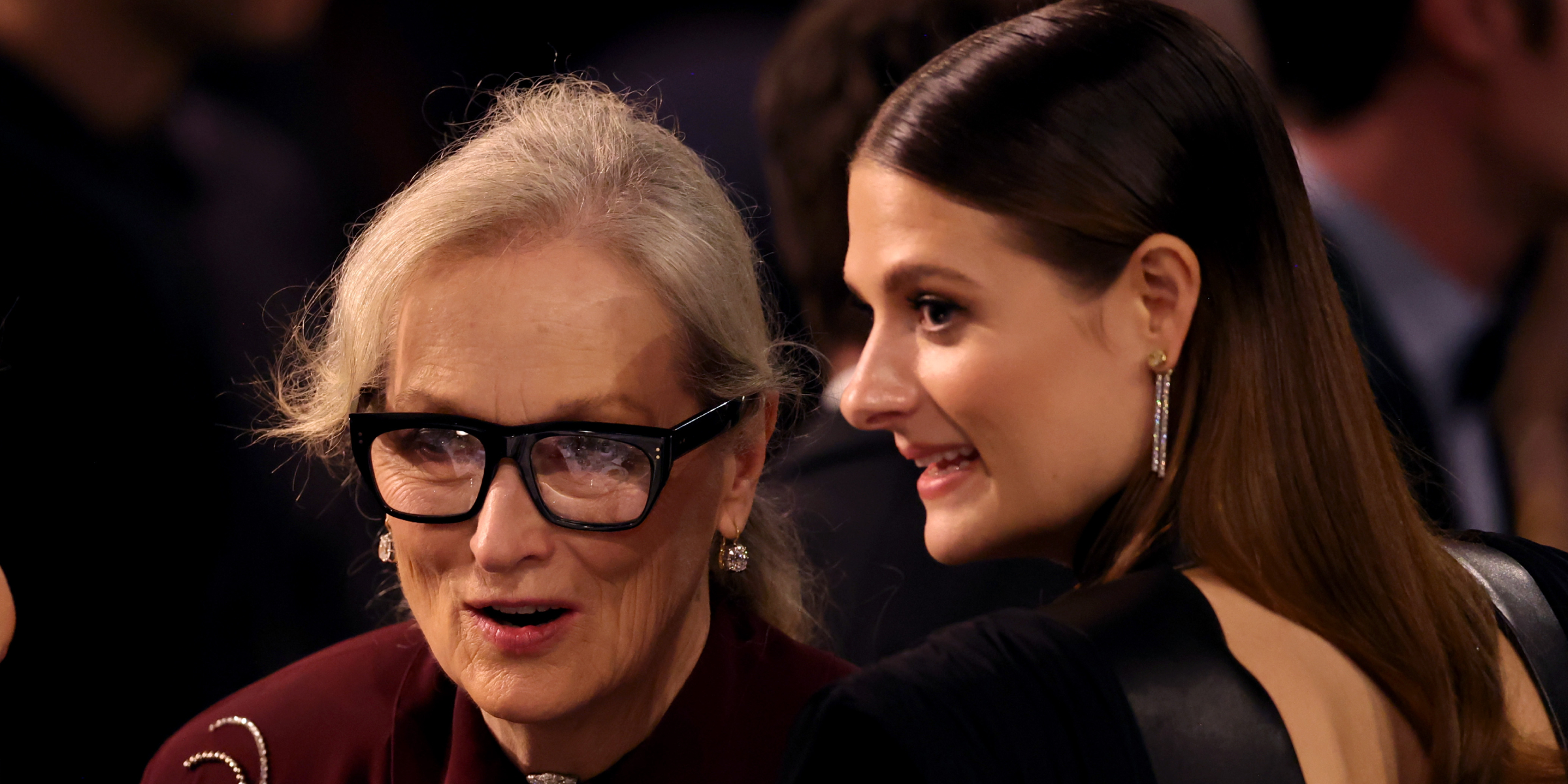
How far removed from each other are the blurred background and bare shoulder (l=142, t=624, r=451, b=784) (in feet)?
1.07

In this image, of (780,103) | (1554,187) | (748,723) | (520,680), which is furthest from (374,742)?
(1554,187)

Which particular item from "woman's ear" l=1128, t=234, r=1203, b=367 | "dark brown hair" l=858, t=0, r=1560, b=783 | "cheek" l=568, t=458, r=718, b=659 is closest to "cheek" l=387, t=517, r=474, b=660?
"cheek" l=568, t=458, r=718, b=659

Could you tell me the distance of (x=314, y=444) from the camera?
1.69m

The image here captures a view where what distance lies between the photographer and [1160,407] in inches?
53.2

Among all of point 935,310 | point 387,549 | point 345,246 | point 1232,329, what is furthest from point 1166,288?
point 345,246

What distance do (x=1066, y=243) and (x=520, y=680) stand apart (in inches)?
29.2

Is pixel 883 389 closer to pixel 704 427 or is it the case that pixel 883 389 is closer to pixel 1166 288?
pixel 704 427

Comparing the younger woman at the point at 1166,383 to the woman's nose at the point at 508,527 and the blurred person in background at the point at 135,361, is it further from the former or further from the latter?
the blurred person in background at the point at 135,361

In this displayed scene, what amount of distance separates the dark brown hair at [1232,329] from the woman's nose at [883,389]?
7.3 inches

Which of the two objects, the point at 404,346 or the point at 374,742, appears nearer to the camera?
the point at 404,346

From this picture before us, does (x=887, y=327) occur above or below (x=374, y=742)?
above

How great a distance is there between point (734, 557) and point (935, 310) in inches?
17.5

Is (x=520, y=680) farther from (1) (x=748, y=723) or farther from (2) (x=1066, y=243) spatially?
(2) (x=1066, y=243)

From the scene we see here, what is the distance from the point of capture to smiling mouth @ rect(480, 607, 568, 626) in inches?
56.6
